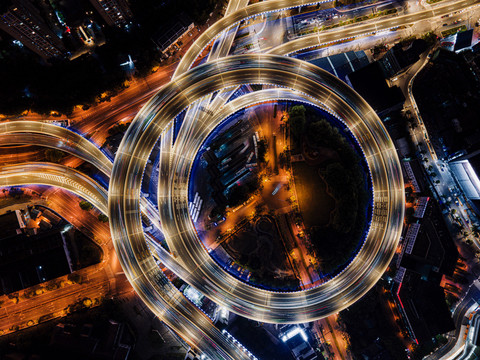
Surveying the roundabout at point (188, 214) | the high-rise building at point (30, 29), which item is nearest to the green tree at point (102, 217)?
the roundabout at point (188, 214)

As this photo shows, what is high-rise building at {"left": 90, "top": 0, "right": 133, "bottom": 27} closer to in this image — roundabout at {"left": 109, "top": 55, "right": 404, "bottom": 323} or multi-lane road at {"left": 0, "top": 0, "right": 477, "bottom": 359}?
multi-lane road at {"left": 0, "top": 0, "right": 477, "bottom": 359}

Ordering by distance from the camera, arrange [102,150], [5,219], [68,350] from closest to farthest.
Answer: [68,350]
[5,219]
[102,150]

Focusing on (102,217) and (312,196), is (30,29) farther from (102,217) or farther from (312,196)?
(312,196)

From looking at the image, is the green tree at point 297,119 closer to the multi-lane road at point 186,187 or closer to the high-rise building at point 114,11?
the multi-lane road at point 186,187

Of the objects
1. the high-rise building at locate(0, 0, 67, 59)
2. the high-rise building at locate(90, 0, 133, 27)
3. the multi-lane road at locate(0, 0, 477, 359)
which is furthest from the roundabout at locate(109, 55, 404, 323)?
the high-rise building at locate(0, 0, 67, 59)

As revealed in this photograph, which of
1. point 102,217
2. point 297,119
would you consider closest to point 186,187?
point 102,217

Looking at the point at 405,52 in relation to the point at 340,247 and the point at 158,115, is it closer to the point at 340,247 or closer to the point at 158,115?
the point at 340,247

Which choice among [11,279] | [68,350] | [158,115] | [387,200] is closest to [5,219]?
[11,279]
